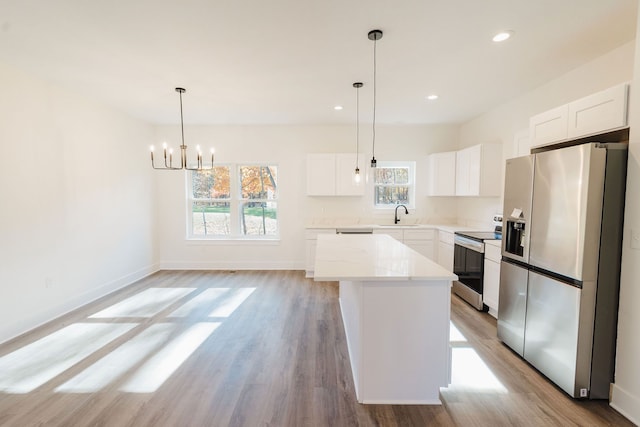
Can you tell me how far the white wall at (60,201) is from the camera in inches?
109

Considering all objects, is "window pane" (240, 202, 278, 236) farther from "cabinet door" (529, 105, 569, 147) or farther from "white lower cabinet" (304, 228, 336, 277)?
"cabinet door" (529, 105, 569, 147)

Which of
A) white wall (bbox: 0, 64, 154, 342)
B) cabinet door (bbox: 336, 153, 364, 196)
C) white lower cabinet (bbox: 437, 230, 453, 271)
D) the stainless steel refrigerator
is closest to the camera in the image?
the stainless steel refrigerator

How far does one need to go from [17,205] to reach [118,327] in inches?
63.6

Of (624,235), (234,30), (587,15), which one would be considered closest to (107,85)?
(234,30)

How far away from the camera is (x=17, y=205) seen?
2.82 m

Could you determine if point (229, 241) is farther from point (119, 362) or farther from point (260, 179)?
point (119, 362)

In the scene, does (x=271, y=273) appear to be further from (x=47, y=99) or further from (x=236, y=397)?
(x=47, y=99)

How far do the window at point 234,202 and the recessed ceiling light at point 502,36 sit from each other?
3.87 metres

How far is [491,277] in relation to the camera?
3211 mm

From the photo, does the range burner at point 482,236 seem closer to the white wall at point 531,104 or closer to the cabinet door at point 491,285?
the cabinet door at point 491,285

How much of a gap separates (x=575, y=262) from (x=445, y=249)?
2.51 metres

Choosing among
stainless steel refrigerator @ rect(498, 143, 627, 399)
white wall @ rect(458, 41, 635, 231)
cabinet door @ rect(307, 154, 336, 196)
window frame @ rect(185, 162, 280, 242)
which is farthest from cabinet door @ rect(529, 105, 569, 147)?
window frame @ rect(185, 162, 280, 242)

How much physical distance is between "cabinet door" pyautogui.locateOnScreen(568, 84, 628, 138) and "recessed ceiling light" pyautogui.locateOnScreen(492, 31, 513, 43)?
0.77 m

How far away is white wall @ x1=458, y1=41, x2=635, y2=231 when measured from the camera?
8.09ft
